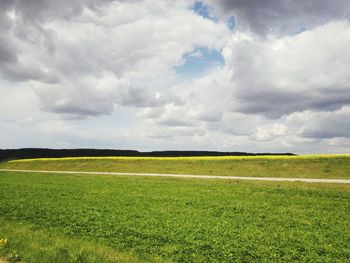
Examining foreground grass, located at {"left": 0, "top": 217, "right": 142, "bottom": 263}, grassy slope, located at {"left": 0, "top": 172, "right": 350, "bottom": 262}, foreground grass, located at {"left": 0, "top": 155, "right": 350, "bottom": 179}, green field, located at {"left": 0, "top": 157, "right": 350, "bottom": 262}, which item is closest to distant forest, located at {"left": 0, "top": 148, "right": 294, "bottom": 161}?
foreground grass, located at {"left": 0, "top": 155, "right": 350, "bottom": 179}

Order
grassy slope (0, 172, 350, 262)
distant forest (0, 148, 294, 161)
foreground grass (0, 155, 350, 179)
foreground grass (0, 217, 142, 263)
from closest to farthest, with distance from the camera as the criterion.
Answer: foreground grass (0, 217, 142, 263)
grassy slope (0, 172, 350, 262)
foreground grass (0, 155, 350, 179)
distant forest (0, 148, 294, 161)

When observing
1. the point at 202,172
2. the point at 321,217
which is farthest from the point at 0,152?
the point at 321,217

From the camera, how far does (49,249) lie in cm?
1180

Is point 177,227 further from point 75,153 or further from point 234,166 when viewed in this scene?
point 75,153

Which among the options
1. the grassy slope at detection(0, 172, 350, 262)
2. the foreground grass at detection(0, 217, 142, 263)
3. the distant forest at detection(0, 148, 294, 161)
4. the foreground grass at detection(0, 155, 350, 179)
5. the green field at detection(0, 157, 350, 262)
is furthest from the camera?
the distant forest at detection(0, 148, 294, 161)

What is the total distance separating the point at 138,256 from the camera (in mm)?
11789

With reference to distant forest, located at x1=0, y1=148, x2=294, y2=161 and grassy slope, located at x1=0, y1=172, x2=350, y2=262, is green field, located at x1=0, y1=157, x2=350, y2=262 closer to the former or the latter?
grassy slope, located at x1=0, y1=172, x2=350, y2=262

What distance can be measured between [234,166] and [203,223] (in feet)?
139

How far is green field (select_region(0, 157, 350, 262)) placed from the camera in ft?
39.3

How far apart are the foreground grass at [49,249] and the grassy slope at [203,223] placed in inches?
29.5

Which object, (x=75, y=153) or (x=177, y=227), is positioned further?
(x=75, y=153)

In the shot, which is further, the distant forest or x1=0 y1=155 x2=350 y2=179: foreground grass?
the distant forest

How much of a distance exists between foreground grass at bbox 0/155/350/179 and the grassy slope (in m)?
22.3

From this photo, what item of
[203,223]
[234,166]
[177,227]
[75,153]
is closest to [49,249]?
[177,227]
